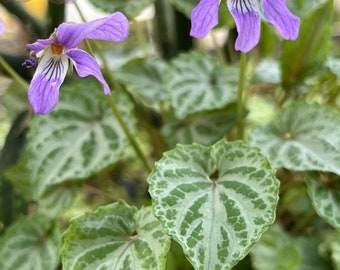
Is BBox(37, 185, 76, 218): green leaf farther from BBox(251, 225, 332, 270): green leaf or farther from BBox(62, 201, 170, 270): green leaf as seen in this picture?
BBox(251, 225, 332, 270): green leaf

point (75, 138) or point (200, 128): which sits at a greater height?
point (75, 138)

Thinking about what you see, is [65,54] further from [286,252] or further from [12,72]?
[286,252]

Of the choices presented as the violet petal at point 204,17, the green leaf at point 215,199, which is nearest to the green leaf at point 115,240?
the green leaf at point 215,199

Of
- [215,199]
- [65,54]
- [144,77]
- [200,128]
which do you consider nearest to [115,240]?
[215,199]

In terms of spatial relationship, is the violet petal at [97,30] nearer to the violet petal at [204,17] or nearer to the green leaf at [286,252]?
the violet petal at [204,17]

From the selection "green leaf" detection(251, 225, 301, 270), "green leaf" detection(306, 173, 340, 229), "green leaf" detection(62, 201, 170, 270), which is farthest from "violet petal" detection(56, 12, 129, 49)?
"green leaf" detection(251, 225, 301, 270)

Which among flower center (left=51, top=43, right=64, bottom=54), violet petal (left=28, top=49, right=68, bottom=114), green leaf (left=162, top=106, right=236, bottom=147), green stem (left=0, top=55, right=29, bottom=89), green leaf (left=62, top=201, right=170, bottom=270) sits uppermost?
flower center (left=51, top=43, right=64, bottom=54)

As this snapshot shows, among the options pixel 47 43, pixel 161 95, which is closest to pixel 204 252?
pixel 47 43
